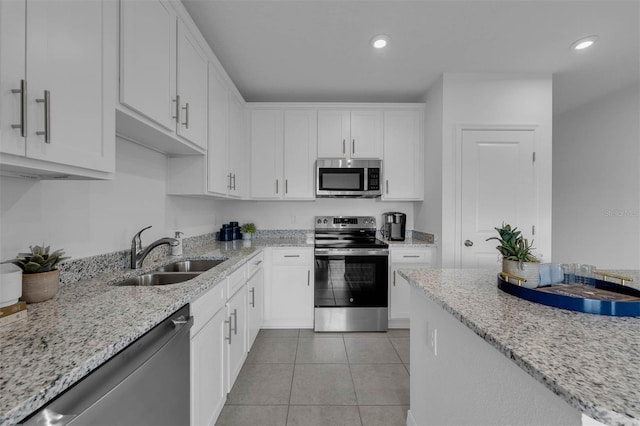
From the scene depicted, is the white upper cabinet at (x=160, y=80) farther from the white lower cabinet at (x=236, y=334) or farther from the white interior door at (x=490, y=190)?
the white interior door at (x=490, y=190)

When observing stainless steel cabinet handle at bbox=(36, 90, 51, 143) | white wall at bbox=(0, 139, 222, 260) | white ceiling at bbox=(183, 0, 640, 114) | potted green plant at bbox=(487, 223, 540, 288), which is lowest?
potted green plant at bbox=(487, 223, 540, 288)

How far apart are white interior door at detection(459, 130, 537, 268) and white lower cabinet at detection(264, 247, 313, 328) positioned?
1.59 meters

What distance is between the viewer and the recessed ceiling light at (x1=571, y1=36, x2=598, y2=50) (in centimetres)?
213

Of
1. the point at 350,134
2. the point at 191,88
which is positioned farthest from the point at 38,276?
the point at 350,134

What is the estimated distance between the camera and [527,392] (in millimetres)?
679

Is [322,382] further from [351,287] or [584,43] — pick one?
[584,43]

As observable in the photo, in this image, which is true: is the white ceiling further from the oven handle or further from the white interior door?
the oven handle

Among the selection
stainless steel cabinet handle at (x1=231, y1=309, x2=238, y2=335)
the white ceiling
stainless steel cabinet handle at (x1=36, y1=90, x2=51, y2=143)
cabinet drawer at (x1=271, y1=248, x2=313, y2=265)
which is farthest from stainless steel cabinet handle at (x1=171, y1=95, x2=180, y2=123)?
cabinet drawer at (x1=271, y1=248, x2=313, y2=265)

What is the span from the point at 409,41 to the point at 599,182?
117 inches

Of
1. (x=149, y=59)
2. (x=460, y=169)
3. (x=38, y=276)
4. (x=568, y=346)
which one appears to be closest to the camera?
(x=568, y=346)

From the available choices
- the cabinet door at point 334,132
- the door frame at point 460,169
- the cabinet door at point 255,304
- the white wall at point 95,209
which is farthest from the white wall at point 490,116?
the white wall at point 95,209

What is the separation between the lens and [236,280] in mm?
1853

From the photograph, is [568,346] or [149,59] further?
[149,59]

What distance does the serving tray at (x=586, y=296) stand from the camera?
2.62 feet
